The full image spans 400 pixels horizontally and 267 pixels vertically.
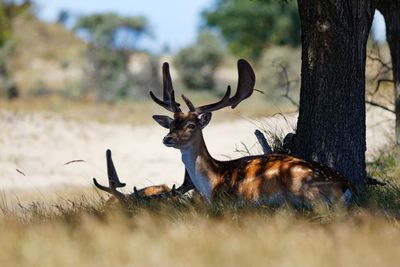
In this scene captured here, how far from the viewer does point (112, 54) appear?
5303 centimetres

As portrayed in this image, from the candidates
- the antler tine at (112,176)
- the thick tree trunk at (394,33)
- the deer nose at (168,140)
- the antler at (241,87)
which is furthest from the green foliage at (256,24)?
the deer nose at (168,140)

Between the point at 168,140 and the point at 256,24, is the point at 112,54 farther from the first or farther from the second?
the point at 168,140

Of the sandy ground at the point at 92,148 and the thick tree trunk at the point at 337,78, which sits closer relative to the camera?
the thick tree trunk at the point at 337,78

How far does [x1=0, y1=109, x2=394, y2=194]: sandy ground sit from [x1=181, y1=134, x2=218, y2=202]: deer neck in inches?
260

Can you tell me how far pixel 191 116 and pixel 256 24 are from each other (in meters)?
41.7

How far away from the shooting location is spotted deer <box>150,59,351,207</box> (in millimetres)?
7926

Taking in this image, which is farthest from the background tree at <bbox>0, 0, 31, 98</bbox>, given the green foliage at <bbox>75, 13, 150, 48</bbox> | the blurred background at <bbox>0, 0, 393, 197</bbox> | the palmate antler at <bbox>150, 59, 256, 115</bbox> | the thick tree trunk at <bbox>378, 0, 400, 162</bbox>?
the palmate antler at <bbox>150, 59, 256, 115</bbox>

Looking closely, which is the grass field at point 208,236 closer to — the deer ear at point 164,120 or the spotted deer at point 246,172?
the spotted deer at point 246,172

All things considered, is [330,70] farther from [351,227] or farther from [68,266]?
[68,266]

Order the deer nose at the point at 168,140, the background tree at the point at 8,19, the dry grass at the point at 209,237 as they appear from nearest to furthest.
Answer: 1. the dry grass at the point at 209,237
2. the deer nose at the point at 168,140
3. the background tree at the point at 8,19

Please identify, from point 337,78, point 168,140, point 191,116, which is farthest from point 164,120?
point 337,78

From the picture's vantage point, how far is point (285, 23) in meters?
48.0

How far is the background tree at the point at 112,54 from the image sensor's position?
137 ft

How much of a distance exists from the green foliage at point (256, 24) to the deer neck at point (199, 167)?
3840 centimetres
